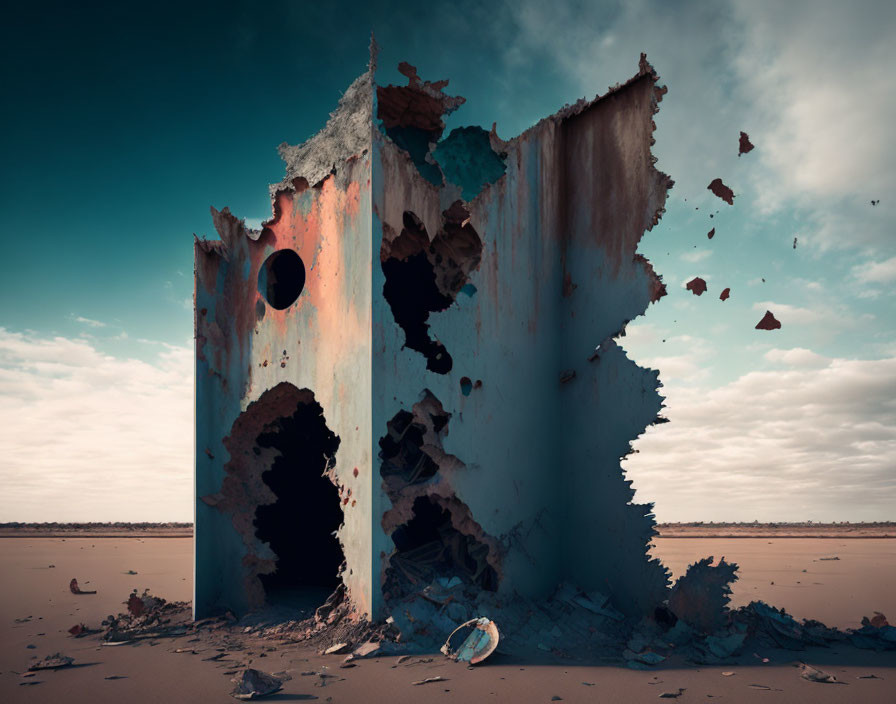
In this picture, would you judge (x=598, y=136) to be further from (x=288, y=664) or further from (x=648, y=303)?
(x=288, y=664)

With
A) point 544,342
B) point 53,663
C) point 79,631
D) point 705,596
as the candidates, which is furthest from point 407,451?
point 79,631

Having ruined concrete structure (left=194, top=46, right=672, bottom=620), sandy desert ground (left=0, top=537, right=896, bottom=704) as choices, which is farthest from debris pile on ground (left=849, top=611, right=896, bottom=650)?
ruined concrete structure (left=194, top=46, right=672, bottom=620)

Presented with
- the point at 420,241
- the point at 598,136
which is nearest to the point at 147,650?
the point at 420,241

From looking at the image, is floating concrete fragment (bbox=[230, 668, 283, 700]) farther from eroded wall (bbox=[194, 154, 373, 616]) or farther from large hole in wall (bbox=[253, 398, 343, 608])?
large hole in wall (bbox=[253, 398, 343, 608])

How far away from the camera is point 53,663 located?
5543 mm

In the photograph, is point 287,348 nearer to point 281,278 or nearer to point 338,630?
point 281,278

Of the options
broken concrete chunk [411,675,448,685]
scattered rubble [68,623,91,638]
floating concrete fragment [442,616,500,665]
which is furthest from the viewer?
scattered rubble [68,623,91,638]

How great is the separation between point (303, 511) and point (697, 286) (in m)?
5.94

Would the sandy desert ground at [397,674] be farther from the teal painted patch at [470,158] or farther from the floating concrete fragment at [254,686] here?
the teal painted patch at [470,158]

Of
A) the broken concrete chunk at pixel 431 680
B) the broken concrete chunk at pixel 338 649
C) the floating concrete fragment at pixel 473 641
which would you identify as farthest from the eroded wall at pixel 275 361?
the broken concrete chunk at pixel 431 680

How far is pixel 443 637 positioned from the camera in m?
5.45

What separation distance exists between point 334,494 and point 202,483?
2057mm

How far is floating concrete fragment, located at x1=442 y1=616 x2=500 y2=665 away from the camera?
5055 mm

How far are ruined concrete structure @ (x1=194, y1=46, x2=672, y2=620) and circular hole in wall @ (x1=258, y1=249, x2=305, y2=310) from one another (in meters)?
0.03
